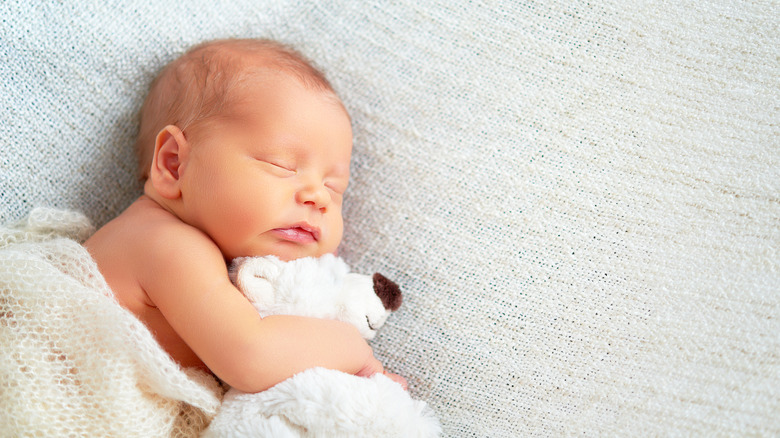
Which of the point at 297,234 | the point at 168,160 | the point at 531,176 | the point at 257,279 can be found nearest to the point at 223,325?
the point at 257,279

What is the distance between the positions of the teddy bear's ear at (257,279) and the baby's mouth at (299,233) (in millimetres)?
52

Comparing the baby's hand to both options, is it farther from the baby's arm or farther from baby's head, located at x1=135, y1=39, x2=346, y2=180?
baby's head, located at x1=135, y1=39, x2=346, y2=180

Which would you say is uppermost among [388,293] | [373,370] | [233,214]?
[233,214]

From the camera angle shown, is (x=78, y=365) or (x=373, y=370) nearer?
(x=78, y=365)

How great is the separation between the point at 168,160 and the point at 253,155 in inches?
7.3

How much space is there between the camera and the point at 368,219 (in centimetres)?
127

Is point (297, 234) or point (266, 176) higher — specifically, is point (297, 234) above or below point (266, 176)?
below

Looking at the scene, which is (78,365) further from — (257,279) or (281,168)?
(281,168)

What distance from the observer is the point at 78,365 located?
0.95 metres

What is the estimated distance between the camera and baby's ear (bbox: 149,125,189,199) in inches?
42.7

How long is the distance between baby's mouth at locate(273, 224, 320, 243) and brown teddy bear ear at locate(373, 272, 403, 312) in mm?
146

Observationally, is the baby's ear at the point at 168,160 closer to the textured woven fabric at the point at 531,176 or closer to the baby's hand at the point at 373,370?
the textured woven fabric at the point at 531,176

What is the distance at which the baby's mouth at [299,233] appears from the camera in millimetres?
1062

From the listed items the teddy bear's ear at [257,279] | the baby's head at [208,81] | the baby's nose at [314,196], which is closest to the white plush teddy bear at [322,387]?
the teddy bear's ear at [257,279]
